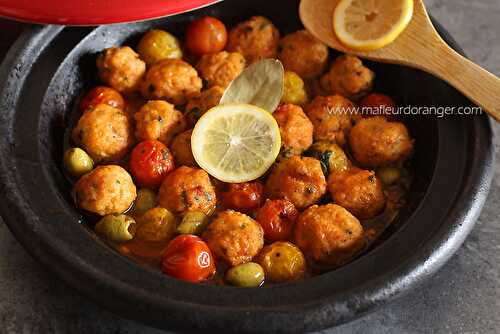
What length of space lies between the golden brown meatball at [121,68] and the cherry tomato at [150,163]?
34 cm

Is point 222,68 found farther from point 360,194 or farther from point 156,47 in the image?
point 360,194

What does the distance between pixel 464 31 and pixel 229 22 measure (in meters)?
1.19

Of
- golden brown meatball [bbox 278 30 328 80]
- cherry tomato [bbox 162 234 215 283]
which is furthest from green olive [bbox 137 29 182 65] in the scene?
cherry tomato [bbox 162 234 215 283]

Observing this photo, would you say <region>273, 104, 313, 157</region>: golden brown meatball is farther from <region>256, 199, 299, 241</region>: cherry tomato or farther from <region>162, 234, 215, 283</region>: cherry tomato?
<region>162, 234, 215, 283</region>: cherry tomato

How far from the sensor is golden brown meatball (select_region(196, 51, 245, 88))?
8.61 feet

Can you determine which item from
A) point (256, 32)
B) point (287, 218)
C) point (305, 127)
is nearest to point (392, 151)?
point (305, 127)

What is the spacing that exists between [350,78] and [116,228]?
1.08 metres

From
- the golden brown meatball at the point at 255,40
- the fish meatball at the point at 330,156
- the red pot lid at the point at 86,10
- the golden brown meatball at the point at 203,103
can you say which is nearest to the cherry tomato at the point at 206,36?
the golden brown meatball at the point at 255,40

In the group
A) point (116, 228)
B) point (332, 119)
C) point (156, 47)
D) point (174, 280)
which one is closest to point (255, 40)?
point (156, 47)

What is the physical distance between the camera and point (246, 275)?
2.07m

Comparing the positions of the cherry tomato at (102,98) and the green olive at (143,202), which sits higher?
the cherry tomato at (102,98)

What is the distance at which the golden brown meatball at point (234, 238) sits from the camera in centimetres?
213

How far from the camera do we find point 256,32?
2766 mm

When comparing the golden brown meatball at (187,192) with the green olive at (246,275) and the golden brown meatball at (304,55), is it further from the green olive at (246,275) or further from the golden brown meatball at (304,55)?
the golden brown meatball at (304,55)
